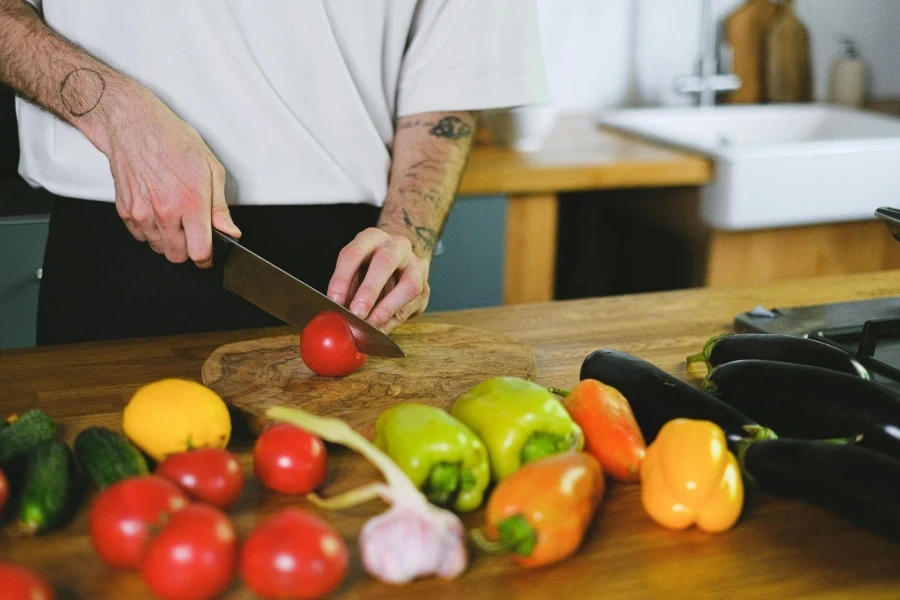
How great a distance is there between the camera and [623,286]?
101 inches

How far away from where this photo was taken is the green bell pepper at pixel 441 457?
0.78 meters

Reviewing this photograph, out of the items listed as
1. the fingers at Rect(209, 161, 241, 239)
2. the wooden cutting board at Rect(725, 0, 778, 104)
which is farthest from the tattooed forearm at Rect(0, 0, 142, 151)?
the wooden cutting board at Rect(725, 0, 778, 104)

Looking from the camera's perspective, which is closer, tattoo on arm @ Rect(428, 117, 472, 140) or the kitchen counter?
tattoo on arm @ Rect(428, 117, 472, 140)

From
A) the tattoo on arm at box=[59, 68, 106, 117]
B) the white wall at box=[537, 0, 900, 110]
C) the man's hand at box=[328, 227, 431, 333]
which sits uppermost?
the white wall at box=[537, 0, 900, 110]

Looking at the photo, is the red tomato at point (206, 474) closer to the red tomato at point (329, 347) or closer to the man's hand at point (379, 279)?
the red tomato at point (329, 347)

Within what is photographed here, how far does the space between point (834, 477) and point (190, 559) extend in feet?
1.62

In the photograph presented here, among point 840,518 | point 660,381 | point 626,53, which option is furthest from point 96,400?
point 626,53

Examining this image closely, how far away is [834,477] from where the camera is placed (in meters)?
0.75

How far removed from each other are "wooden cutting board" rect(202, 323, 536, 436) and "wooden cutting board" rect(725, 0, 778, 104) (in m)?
1.92

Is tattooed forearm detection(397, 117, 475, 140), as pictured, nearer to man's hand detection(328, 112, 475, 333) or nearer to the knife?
man's hand detection(328, 112, 475, 333)

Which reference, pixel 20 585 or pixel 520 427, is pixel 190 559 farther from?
pixel 520 427

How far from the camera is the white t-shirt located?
4.18 feet

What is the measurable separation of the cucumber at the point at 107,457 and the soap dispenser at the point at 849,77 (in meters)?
2.58

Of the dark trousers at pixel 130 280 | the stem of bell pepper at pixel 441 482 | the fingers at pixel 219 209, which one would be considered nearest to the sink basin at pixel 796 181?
the dark trousers at pixel 130 280
